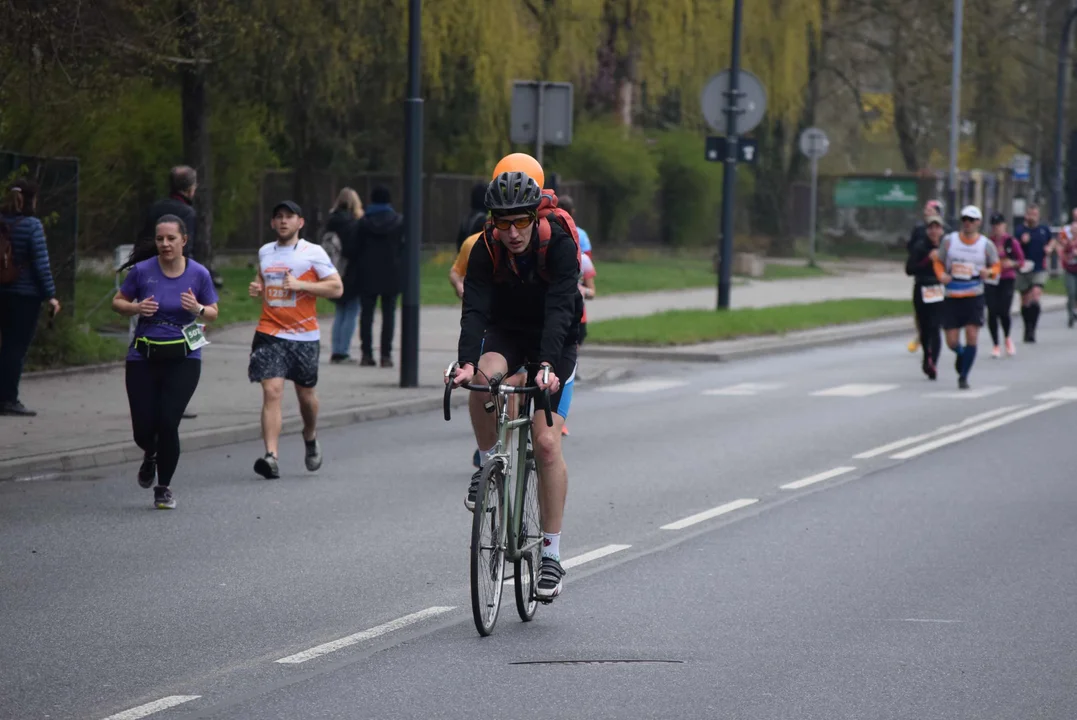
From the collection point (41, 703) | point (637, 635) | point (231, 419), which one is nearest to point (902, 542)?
point (637, 635)

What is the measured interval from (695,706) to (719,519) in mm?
4351

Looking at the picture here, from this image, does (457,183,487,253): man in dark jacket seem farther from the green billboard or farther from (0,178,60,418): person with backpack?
the green billboard

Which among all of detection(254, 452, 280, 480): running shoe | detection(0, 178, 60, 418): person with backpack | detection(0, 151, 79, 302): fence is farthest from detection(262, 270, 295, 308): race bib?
detection(0, 151, 79, 302): fence

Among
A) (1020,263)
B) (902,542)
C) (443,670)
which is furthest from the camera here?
(1020,263)

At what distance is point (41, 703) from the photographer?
618 cm

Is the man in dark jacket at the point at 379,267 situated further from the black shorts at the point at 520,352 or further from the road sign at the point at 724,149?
the black shorts at the point at 520,352

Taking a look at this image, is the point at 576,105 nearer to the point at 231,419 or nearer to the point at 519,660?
the point at 231,419

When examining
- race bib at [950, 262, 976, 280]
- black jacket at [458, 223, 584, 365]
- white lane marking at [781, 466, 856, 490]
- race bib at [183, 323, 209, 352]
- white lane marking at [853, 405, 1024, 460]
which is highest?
black jacket at [458, 223, 584, 365]

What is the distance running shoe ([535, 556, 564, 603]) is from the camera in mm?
7641

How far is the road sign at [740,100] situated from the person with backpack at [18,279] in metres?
14.3

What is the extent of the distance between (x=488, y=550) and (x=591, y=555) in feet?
7.04

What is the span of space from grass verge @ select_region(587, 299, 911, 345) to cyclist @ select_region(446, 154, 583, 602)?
15715 millimetres

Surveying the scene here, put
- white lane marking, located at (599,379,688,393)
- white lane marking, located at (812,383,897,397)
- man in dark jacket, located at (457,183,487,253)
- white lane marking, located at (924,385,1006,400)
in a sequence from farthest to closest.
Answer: white lane marking, located at (599,379,688,393)
white lane marking, located at (812,383,897,397)
white lane marking, located at (924,385,1006,400)
man in dark jacket, located at (457,183,487,253)

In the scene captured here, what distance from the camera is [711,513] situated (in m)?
10.8
